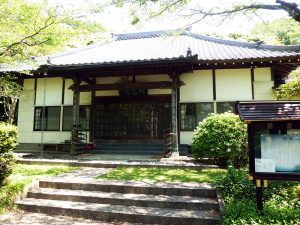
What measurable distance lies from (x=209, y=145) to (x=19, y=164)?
309 inches

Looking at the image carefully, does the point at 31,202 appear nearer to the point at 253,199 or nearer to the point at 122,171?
the point at 122,171

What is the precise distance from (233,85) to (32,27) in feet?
30.8

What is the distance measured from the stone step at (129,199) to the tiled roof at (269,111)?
7.24 ft

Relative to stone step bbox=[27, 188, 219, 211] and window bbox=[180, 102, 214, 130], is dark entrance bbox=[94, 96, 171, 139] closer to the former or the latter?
window bbox=[180, 102, 214, 130]

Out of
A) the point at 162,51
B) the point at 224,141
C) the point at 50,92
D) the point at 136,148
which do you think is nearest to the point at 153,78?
the point at 162,51

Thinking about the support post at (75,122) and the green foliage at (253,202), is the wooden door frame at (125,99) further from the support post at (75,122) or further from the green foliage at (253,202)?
the green foliage at (253,202)

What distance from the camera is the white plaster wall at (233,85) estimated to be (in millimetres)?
→ 12719

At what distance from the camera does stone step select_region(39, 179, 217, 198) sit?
21.2 feet

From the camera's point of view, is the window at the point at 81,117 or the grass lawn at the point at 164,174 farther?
the window at the point at 81,117

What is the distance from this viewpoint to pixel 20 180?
7.46 meters

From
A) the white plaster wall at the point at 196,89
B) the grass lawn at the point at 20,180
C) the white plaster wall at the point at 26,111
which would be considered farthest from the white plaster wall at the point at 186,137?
the white plaster wall at the point at 26,111

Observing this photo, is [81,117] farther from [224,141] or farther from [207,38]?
[207,38]

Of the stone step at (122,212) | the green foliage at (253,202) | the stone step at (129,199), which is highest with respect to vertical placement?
the green foliage at (253,202)

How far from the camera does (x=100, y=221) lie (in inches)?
228
